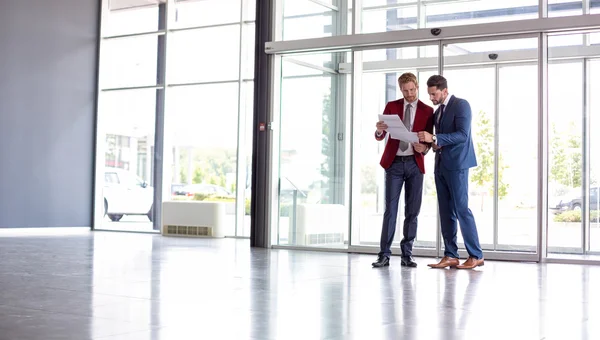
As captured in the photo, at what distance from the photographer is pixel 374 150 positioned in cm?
813

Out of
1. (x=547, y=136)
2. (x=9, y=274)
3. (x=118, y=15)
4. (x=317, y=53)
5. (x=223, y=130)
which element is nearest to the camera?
(x=9, y=274)

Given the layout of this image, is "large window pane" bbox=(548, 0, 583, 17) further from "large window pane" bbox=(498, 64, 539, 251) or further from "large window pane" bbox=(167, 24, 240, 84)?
"large window pane" bbox=(167, 24, 240, 84)

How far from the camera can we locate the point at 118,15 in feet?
42.4

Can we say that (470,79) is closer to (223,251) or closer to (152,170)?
(223,251)

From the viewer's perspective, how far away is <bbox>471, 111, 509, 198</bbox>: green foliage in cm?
790

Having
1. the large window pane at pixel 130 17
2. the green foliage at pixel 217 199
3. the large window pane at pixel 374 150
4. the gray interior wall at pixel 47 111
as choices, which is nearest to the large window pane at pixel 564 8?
the large window pane at pixel 374 150

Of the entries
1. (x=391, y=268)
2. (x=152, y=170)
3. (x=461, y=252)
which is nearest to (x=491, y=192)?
(x=461, y=252)

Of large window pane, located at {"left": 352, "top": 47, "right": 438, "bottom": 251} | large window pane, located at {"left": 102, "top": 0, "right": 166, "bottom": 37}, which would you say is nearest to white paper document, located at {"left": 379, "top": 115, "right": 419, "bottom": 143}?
large window pane, located at {"left": 352, "top": 47, "right": 438, "bottom": 251}

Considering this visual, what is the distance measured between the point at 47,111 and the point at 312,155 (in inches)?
209

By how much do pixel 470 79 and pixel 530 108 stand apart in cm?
69

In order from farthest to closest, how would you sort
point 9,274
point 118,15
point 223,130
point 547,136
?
point 118,15, point 223,130, point 547,136, point 9,274

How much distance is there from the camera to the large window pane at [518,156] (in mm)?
7793

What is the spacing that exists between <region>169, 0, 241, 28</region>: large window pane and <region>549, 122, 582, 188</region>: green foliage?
219 inches

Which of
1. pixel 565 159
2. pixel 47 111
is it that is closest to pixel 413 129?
pixel 565 159
